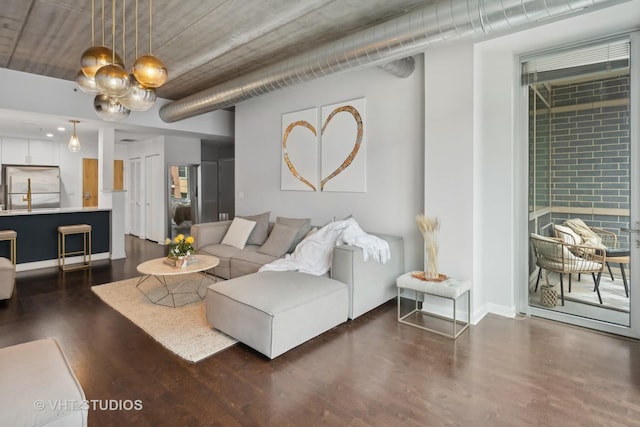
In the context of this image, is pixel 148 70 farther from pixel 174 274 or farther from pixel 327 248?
pixel 327 248

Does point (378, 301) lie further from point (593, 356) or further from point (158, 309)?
point (158, 309)

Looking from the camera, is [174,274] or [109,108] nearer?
[109,108]

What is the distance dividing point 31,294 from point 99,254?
6.78ft

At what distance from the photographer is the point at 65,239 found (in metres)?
5.83

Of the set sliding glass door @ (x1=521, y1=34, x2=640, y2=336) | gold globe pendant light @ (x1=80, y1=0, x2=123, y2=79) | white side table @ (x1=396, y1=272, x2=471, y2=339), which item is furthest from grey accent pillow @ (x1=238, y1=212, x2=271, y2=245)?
sliding glass door @ (x1=521, y1=34, x2=640, y2=336)

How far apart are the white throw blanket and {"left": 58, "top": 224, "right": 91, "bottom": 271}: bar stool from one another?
12.4ft

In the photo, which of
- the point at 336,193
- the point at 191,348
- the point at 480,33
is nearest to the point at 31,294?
the point at 191,348

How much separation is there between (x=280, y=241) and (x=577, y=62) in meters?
3.72

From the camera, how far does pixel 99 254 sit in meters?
6.29

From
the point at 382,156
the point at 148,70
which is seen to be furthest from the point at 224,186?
the point at 148,70

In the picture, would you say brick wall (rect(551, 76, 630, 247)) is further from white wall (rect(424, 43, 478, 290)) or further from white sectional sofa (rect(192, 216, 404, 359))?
white sectional sofa (rect(192, 216, 404, 359))

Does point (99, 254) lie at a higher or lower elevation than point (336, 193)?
lower

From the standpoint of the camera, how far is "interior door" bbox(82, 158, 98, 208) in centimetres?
891

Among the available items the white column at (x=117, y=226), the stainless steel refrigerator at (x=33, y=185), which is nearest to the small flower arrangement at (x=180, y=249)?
the white column at (x=117, y=226)
